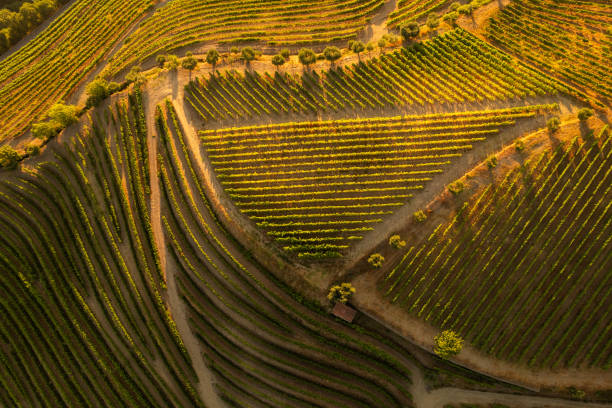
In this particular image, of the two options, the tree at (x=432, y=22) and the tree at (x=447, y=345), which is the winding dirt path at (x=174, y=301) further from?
the tree at (x=432, y=22)

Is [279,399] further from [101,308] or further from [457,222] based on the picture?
[457,222]

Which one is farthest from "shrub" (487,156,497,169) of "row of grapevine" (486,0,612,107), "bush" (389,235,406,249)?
"row of grapevine" (486,0,612,107)

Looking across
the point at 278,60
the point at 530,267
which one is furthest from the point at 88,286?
the point at 530,267

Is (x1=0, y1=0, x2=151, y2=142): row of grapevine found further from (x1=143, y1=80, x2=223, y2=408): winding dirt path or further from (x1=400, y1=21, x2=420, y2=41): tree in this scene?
(x1=400, y1=21, x2=420, y2=41): tree

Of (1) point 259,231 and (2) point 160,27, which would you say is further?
(2) point 160,27

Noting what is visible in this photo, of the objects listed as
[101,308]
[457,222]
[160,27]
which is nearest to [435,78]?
[457,222]

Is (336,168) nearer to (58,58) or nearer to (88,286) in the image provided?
(88,286)
